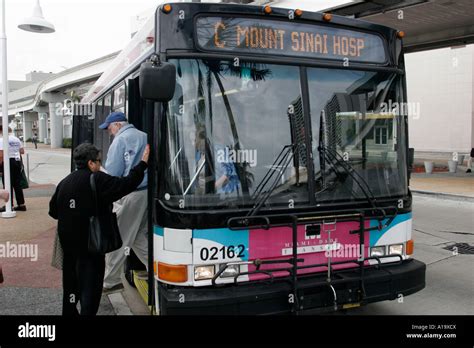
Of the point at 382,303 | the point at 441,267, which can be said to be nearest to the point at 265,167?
the point at 382,303

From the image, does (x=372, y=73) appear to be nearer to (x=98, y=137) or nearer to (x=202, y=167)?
(x=202, y=167)

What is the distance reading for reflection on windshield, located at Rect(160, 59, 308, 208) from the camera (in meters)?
3.54

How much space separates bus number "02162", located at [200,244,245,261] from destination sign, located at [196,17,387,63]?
1.58 metres

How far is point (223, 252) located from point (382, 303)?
7.88 feet

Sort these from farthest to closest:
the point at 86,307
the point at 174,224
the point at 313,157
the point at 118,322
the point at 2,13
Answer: the point at 2,13
the point at 118,322
the point at 86,307
the point at 313,157
the point at 174,224

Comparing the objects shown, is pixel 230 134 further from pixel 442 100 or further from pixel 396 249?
pixel 442 100

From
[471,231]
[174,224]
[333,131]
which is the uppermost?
[333,131]

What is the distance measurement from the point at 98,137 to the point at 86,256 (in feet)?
12.2

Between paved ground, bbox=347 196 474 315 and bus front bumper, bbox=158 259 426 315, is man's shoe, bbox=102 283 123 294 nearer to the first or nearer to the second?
bus front bumper, bbox=158 259 426 315

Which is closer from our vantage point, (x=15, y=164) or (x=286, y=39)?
(x=286, y=39)

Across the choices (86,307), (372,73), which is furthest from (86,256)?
(372,73)

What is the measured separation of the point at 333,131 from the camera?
3955 mm

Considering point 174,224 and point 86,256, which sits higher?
point 174,224

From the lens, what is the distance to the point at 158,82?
10.8ft
